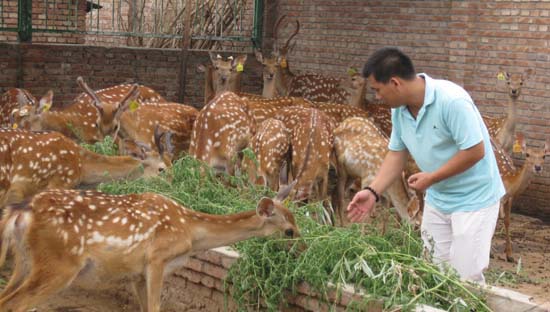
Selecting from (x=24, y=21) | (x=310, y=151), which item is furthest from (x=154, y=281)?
(x=24, y=21)

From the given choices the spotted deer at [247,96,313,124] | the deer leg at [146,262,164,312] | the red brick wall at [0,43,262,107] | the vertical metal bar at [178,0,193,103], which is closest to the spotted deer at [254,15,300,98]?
the red brick wall at [0,43,262,107]

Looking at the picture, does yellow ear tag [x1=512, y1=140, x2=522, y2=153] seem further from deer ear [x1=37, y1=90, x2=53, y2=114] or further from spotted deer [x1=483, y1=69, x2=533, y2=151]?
deer ear [x1=37, y1=90, x2=53, y2=114]

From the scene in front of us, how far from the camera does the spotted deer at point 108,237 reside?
5.55 metres

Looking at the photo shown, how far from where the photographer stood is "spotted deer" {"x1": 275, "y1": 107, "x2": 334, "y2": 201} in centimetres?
880

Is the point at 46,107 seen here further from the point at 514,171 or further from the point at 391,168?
the point at 391,168

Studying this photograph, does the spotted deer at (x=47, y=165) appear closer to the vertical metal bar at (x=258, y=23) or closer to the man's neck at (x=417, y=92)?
the man's neck at (x=417, y=92)

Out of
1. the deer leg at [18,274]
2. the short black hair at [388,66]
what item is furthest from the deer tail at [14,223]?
the short black hair at [388,66]

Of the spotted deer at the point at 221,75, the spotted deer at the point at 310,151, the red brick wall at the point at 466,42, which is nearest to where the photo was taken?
the spotted deer at the point at 310,151

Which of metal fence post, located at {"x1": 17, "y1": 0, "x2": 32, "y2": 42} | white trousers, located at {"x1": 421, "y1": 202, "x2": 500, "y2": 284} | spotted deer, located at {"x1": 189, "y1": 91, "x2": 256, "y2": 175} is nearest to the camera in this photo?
white trousers, located at {"x1": 421, "y1": 202, "x2": 500, "y2": 284}

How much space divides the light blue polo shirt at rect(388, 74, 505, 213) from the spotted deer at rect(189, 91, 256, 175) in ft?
12.5

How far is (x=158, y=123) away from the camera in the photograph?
982cm

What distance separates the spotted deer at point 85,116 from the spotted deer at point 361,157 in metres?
2.23

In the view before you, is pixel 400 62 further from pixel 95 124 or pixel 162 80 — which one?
pixel 162 80

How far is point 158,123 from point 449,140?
204 inches
